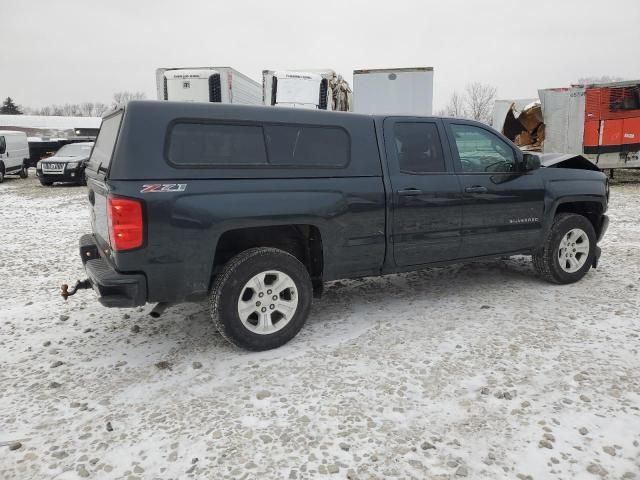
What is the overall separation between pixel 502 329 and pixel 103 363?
10.7 feet

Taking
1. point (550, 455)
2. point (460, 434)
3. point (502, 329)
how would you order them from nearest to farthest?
point (550, 455)
point (460, 434)
point (502, 329)

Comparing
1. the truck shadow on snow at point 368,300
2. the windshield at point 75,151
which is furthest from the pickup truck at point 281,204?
the windshield at point 75,151

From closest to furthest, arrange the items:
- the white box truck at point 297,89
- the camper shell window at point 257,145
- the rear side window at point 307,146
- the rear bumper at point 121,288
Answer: the rear bumper at point 121,288
the camper shell window at point 257,145
the rear side window at point 307,146
the white box truck at point 297,89

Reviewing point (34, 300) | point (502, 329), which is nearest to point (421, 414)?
point (502, 329)

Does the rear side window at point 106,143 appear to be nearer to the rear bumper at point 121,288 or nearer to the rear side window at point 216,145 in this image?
the rear side window at point 216,145

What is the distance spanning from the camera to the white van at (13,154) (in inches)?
746

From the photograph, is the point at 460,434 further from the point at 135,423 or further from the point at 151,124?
the point at 151,124

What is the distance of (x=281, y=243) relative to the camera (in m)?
3.89

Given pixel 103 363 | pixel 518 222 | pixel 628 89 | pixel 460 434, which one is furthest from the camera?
pixel 628 89

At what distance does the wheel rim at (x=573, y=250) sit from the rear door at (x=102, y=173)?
14.8ft

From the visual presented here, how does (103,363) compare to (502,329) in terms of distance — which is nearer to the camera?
(103,363)

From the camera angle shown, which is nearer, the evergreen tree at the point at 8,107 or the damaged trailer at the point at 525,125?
the damaged trailer at the point at 525,125

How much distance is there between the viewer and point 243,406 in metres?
2.91

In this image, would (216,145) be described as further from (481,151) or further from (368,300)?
(481,151)
